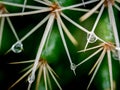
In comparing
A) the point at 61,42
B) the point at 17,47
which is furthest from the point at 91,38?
the point at 17,47

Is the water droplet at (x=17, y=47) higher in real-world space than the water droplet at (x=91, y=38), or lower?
higher

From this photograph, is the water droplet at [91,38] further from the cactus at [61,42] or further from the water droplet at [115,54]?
the water droplet at [115,54]

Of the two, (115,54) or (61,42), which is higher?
(61,42)

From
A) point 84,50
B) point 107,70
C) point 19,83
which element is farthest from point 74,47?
point 19,83

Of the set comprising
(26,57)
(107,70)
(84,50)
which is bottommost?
(107,70)

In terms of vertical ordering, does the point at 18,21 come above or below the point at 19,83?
above

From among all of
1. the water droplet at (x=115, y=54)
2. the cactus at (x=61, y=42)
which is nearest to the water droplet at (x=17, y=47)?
the cactus at (x=61, y=42)

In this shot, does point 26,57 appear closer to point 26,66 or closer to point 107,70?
point 26,66

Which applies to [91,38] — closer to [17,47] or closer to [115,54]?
[115,54]
